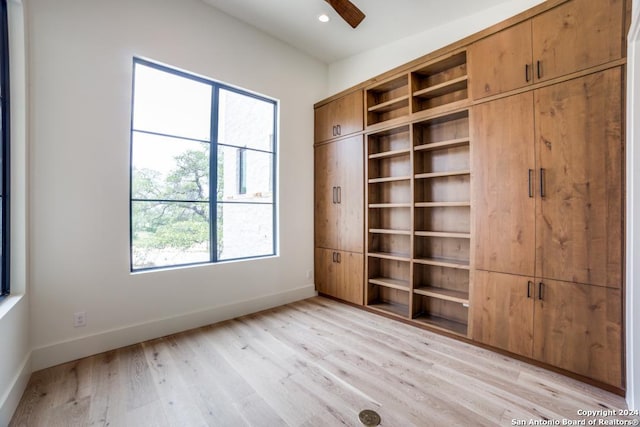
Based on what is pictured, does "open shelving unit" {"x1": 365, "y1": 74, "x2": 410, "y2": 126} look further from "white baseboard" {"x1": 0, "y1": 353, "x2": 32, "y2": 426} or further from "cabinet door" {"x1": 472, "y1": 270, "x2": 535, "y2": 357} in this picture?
"white baseboard" {"x1": 0, "y1": 353, "x2": 32, "y2": 426}

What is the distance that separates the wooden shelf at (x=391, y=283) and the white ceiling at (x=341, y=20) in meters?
2.93

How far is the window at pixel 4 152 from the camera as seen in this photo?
1844mm

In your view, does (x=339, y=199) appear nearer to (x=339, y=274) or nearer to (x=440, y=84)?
(x=339, y=274)

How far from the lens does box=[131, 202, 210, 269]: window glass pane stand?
2672 mm

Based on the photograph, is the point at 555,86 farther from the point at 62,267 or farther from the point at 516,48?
the point at 62,267

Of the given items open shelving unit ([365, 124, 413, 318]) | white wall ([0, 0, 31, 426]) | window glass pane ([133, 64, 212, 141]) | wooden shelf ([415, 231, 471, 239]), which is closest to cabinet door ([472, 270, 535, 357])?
wooden shelf ([415, 231, 471, 239])

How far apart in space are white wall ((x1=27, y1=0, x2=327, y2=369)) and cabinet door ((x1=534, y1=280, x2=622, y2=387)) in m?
2.87

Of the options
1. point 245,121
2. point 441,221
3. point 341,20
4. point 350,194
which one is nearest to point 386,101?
point 341,20

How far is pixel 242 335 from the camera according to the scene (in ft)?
9.06

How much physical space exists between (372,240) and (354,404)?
6.59ft

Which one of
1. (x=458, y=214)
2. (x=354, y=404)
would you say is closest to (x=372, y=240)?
(x=458, y=214)

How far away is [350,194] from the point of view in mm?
3600

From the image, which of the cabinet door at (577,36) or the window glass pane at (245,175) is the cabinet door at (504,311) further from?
the window glass pane at (245,175)

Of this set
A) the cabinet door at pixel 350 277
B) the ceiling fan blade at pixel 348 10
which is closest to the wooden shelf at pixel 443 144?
the ceiling fan blade at pixel 348 10
